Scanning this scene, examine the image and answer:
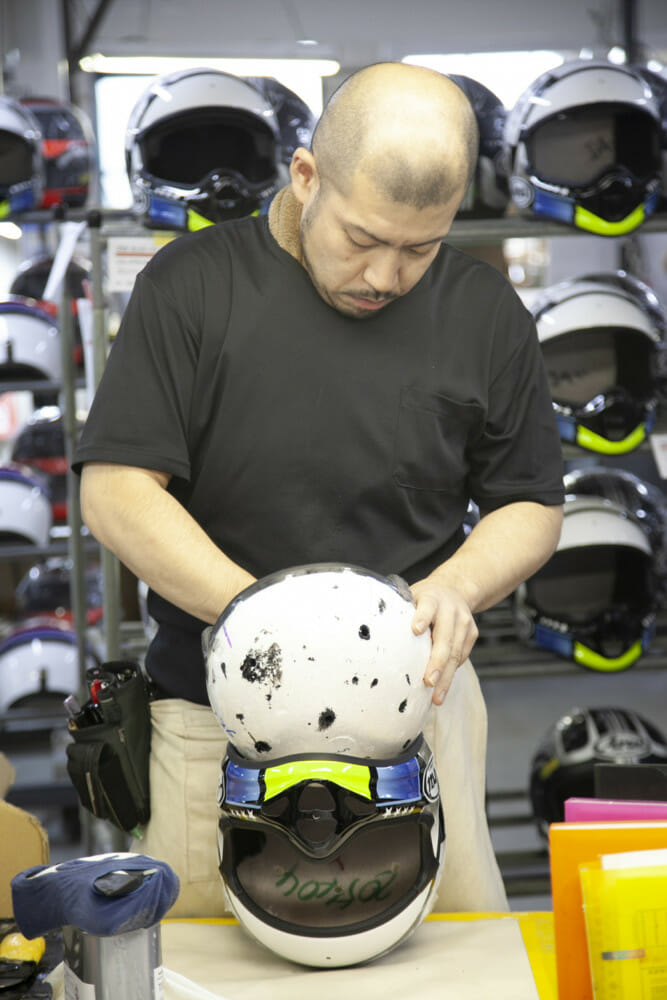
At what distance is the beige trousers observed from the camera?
53.8 inches

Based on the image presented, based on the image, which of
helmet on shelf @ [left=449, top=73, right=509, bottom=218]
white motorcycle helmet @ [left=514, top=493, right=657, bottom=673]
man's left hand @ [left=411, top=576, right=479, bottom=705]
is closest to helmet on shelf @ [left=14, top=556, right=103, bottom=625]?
white motorcycle helmet @ [left=514, top=493, right=657, bottom=673]

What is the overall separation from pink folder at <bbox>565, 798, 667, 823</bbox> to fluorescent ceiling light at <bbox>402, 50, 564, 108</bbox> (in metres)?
6.93

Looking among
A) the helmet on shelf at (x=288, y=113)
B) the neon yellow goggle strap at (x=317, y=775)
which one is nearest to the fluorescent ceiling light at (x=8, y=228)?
the helmet on shelf at (x=288, y=113)

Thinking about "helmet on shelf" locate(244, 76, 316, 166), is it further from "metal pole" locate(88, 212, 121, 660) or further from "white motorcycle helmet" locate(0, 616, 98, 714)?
"white motorcycle helmet" locate(0, 616, 98, 714)

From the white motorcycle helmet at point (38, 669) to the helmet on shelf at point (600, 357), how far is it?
6.05 ft

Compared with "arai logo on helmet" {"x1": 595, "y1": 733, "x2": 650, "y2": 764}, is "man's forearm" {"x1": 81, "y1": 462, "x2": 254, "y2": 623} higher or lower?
higher

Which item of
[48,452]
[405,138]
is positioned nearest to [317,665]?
[405,138]

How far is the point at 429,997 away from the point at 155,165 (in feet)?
7.28

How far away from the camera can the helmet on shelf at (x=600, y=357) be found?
2675 mm

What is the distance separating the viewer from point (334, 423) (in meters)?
1.32

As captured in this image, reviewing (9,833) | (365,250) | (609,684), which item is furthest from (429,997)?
(609,684)

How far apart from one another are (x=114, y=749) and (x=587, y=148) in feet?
6.54

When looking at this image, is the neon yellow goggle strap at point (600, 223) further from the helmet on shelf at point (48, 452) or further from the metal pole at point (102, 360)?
the helmet on shelf at point (48, 452)

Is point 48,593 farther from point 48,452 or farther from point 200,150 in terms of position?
point 200,150
